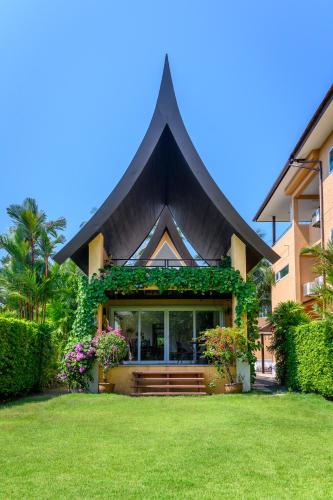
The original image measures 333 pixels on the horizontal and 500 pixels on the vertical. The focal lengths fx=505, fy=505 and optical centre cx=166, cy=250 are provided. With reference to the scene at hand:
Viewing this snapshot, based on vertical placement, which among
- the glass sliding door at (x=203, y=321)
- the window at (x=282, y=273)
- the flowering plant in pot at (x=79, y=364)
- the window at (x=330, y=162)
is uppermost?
the window at (x=330, y=162)

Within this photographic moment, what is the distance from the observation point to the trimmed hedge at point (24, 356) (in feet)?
37.9

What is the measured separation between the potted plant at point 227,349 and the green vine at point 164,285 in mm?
622

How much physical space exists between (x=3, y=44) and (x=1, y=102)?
14.3 ft

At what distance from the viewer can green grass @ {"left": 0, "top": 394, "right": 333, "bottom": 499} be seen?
4.85 metres

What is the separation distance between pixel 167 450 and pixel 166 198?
48.2ft

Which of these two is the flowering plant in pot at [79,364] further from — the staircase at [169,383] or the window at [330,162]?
the window at [330,162]

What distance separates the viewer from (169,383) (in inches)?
560

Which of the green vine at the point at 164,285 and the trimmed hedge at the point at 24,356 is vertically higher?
the green vine at the point at 164,285

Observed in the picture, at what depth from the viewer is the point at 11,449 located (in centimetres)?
654

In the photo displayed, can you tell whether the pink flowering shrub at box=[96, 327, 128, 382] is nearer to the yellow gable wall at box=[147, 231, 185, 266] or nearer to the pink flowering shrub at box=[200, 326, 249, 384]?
the pink flowering shrub at box=[200, 326, 249, 384]

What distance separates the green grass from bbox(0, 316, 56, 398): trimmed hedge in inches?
49.8

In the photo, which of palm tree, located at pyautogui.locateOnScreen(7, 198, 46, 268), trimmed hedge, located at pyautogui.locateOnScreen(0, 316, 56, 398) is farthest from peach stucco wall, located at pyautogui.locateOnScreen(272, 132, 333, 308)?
trimmed hedge, located at pyautogui.locateOnScreen(0, 316, 56, 398)

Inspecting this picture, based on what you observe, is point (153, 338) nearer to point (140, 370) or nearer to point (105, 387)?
point (140, 370)

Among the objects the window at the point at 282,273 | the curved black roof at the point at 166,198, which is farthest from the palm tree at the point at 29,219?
the window at the point at 282,273
